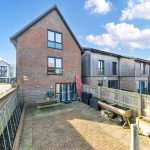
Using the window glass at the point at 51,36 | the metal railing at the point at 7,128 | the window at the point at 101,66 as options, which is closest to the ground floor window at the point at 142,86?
the window at the point at 101,66

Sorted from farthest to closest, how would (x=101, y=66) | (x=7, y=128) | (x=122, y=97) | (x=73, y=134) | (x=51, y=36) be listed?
1. (x=101, y=66)
2. (x=51, y=36)
3. (x=122, y=97)
4. (x=73, y=134)
5. (x=7, y=128)

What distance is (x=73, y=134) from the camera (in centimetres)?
718

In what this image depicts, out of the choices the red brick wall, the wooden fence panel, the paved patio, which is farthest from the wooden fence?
the red brick wall

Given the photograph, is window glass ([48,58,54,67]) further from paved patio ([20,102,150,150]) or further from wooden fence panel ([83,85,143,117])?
paved patio ([20,102,150,150])

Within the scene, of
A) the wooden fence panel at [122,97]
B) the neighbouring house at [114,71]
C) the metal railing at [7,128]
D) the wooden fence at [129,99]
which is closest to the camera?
the metal railing at [7,128]

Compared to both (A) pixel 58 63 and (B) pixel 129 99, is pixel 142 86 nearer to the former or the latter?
(B) pixel 129 99

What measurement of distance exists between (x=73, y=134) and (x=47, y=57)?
9287 mm

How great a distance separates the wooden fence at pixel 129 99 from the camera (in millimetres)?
8366

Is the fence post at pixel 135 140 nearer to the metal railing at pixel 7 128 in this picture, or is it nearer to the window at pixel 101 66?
the metal railing at pixel 7 128

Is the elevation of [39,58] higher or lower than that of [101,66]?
higher

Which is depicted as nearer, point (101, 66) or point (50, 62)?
point (50, 62)

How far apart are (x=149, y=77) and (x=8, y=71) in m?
51.8

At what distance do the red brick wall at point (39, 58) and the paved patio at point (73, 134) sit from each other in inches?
155

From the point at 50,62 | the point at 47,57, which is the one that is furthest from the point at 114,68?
the point at 47,57
